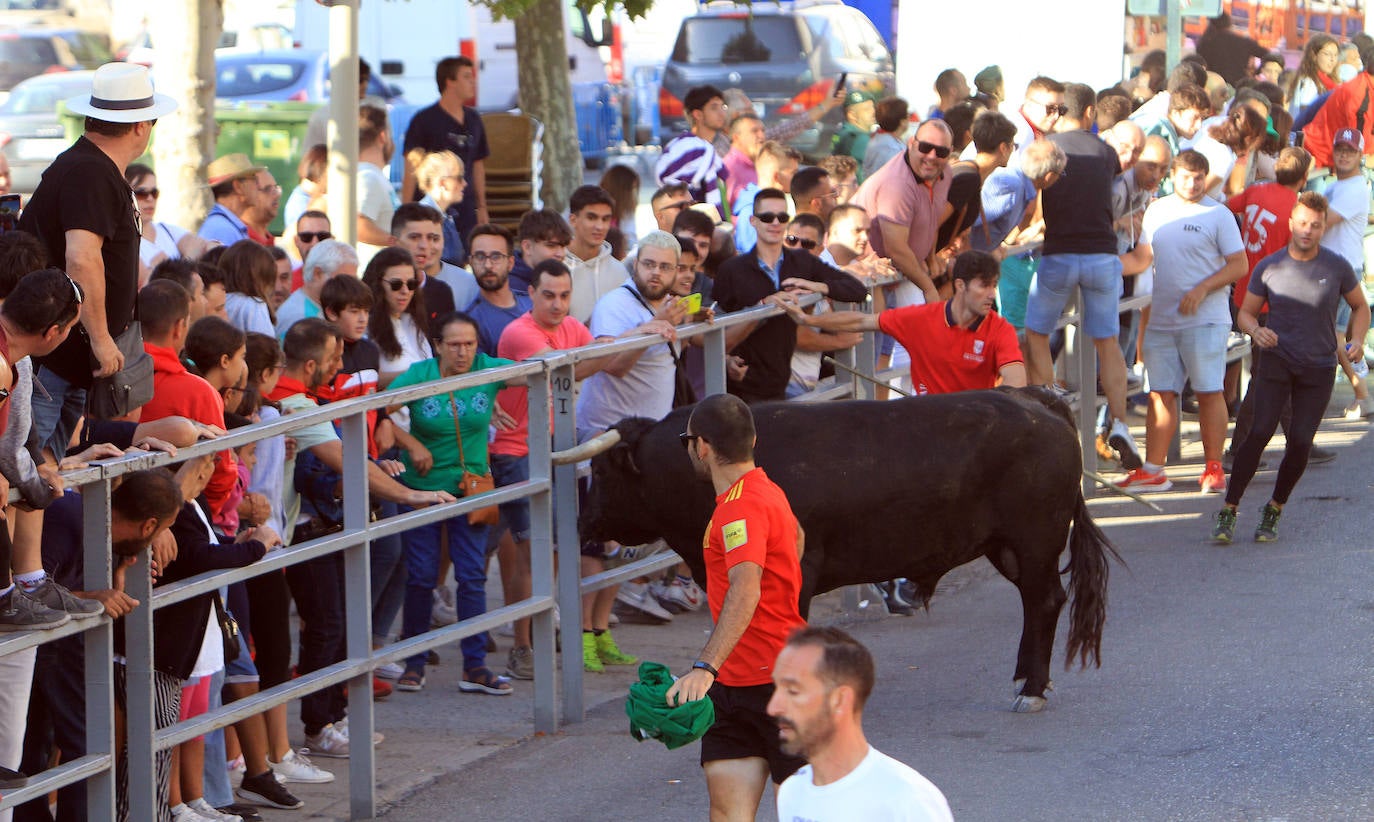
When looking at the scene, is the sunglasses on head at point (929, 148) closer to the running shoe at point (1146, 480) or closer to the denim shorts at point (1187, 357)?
the denim shorts at point (1187, 357)

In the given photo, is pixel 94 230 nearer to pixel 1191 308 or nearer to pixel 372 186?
pixel 372 186

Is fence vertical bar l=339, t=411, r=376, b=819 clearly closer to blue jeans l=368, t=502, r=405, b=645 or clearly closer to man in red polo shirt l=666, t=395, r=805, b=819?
blue jeans l=368, t=502, r=405, b=645

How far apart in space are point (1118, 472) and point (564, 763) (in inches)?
259

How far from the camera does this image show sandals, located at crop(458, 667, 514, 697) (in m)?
8.28

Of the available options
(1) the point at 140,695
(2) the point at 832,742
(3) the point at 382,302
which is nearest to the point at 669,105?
(3) the point at 382,302

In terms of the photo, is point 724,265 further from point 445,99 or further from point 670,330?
point 445,99

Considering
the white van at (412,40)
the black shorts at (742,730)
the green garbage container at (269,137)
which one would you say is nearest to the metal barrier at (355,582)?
the black shorts at (742,730)

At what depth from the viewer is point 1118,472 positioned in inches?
506

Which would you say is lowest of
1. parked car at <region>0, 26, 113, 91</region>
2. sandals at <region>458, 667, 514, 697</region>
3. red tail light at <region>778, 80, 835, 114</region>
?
sandals at <region>458, 667, 514, 697</region>

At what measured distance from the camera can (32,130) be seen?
23219 mm

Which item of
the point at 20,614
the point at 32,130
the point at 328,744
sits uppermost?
the point at 32,130

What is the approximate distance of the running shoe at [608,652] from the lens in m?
8.66

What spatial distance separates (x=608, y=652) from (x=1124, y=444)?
4677 millimetres

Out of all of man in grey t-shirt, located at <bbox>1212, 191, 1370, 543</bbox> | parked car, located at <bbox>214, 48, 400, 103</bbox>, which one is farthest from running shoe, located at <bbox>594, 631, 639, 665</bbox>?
parked car, located at <bbox>214, 48, 400, 103</bbox>
